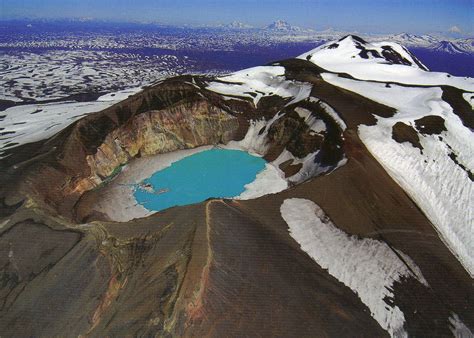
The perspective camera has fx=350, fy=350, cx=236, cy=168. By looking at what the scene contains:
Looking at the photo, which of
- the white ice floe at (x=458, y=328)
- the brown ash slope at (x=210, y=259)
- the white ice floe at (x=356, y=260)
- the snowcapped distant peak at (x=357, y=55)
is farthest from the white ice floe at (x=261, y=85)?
the white ice floe at (x=458, y=328)

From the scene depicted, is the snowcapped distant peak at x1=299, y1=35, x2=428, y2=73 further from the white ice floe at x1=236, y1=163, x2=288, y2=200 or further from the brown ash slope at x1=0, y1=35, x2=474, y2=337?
the brown ash slope at x1=0, y1=35, x2=474, y2=337

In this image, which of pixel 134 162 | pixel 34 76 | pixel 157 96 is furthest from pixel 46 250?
pixel 34 76

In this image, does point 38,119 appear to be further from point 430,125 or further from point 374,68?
point 374,68

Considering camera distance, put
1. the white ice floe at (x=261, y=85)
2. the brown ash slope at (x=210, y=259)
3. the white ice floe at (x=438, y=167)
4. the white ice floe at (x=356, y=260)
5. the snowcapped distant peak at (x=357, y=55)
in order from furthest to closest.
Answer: the snowcapped distant peak at (x=357, y=55) → the white ice floe at (x=261, y=85) → the white ice floe at (x=438, y=167) → the white ice floe at (x=356, y=260) → the brown ash slope at (x=210, y=259)

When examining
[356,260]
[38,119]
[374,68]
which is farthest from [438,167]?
[38,119]

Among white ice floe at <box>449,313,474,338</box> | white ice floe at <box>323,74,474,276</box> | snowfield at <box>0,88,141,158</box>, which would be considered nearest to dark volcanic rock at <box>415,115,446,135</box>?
white ice floe at <box>323,74,474,276</box>

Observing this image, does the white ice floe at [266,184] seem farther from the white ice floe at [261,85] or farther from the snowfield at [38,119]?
the snowfield at [38,119]
